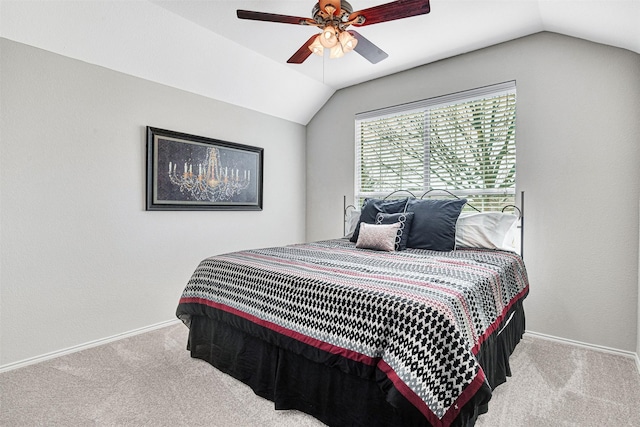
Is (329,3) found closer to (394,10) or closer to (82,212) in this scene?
(394,10)

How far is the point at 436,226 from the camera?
2760mm

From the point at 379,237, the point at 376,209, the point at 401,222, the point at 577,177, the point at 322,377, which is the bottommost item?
the point at 322,377

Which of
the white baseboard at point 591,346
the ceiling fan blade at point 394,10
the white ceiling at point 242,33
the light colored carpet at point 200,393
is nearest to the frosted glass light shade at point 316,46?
the ceiling fan blade at point 394,10

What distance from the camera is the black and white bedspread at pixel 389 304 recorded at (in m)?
1.28

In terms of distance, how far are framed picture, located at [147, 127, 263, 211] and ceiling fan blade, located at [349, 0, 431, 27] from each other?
2056 millimetres

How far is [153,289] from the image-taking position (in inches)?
124

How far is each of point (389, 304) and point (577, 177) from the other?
2309 millimetres

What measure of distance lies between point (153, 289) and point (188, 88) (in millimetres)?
1960

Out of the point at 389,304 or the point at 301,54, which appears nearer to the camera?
the point at 389,304

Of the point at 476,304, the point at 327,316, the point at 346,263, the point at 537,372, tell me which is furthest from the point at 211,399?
the point at 537,372

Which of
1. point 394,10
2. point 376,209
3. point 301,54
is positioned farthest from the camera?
point 376,209

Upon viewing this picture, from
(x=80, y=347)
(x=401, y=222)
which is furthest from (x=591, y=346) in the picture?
(x=80, y=347)

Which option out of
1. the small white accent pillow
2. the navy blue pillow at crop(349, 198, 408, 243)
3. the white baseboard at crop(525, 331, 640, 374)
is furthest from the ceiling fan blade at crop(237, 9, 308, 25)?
the white baseboard at crop(525, 331, 640, 374)

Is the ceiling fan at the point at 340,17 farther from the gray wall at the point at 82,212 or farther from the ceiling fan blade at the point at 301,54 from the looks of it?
the gray wall at the point at 82,212
